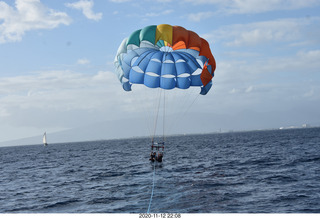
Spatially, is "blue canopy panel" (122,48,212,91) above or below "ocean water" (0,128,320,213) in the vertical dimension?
above

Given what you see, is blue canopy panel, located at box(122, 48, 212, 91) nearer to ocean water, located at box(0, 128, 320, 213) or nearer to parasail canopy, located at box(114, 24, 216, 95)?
parasail canopy, located at box(114, 24, 216, 95)

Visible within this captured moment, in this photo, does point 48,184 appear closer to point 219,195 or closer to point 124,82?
point 124,82

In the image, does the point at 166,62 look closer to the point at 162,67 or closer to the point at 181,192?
the point at 162,67

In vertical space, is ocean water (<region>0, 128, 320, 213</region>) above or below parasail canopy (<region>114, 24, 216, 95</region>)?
below

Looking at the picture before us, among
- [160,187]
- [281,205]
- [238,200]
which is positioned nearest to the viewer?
[281,205]

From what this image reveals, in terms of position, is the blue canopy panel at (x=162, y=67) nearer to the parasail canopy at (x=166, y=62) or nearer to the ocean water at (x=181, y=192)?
the parasail canopy at (x=166, y=62)

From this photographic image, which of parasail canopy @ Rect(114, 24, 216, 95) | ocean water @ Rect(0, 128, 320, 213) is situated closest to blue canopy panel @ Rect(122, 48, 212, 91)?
parasail canopy @ Rect(114, 24, 216, 95)

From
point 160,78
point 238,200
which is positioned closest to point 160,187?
point 238,200

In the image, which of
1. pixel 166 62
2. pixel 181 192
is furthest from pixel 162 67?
pixel 181 192

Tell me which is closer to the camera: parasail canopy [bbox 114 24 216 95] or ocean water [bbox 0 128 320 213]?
ocean water [bbox 0 128 320 213]
